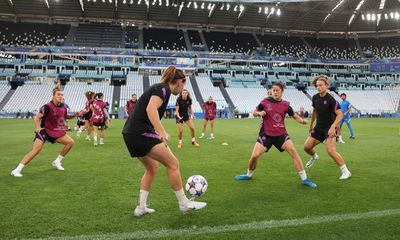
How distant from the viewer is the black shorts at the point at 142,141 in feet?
15.5

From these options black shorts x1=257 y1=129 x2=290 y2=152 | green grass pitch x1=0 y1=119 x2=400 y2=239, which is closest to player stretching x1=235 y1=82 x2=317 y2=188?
black shorts x1=257 y1=129 x2=290 y2=152

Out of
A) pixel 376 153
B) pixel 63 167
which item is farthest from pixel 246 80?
pixel 63 167

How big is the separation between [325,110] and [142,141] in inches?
181

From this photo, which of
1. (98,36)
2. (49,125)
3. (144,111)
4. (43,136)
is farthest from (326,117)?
(98,36)

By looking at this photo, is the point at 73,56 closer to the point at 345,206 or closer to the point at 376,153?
the point at 376,153

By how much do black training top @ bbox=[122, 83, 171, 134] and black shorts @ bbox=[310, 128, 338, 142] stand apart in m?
4.28

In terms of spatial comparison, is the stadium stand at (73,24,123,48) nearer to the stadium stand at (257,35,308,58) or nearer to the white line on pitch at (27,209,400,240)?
the stadium stand at (257,35,308,58)

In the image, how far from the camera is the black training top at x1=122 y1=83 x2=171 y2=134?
4633mm

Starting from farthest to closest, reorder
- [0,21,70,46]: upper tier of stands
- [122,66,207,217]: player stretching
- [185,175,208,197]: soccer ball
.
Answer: [0,21,70,46]: upper tier of stands
[185,175,208,197]: soccer ball
[122,66,207,217]: player stretching

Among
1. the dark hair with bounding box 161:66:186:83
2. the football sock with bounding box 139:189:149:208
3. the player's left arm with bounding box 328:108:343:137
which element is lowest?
the football sock with bounding box 139:189:149:208

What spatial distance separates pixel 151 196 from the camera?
19.9ft

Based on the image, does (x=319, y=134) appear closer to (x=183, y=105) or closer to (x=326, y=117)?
(x=326, y=117)

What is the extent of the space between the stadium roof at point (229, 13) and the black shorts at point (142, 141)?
171 feet

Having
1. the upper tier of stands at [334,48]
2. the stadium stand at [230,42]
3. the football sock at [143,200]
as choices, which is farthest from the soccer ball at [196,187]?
the upper tier of stands at [334,48]
